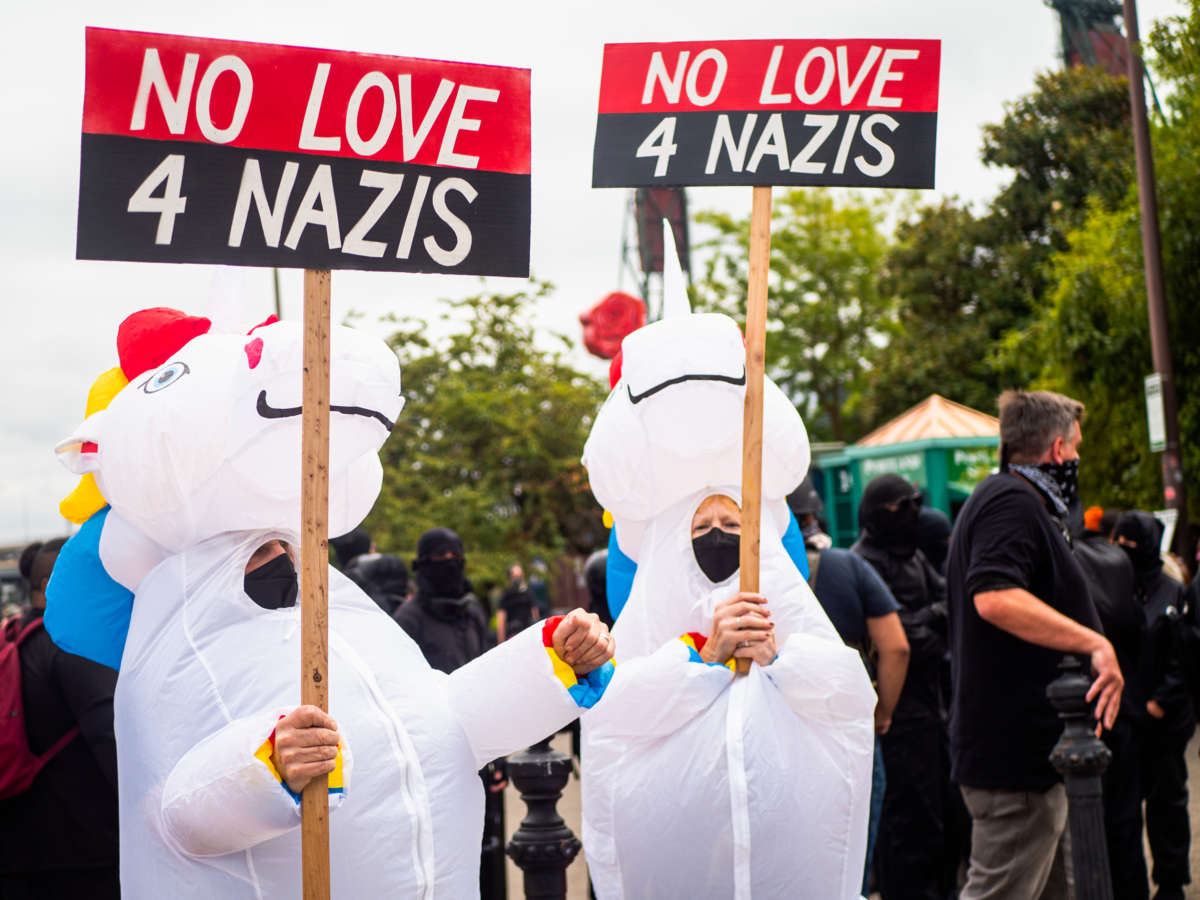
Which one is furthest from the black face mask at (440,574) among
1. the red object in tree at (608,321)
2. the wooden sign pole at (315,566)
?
the red object in tree at (608,321)

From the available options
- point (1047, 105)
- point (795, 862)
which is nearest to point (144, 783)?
point (795, 862)

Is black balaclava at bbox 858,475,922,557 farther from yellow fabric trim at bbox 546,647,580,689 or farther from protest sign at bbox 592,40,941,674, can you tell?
yellow fabric trim at bbox 546,647,580,689

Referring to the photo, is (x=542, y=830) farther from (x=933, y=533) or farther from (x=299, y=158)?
(x=933, y=533)

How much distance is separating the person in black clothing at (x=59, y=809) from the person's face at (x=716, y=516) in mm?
1681

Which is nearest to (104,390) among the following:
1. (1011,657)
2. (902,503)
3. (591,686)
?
(591,686)

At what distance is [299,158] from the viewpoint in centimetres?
268

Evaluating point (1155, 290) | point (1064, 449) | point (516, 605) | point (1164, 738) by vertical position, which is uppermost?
point (1155, 290)

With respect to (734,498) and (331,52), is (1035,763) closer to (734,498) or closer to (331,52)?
(734,498)

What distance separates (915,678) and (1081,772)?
1.53 meters

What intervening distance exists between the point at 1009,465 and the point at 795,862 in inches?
75.4

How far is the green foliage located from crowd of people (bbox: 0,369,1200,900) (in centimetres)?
1379

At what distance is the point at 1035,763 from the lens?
4.24 meters

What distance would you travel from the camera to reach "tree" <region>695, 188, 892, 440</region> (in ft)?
98.2

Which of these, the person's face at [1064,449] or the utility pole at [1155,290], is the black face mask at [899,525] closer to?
the person's face at [1064,449]
